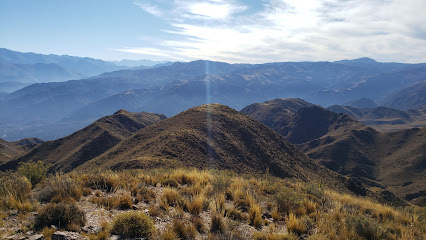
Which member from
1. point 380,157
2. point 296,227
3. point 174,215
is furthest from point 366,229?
point 380,157

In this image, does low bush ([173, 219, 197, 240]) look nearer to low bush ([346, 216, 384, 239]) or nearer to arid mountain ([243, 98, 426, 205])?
low bush ([346, 216, 384, 239])

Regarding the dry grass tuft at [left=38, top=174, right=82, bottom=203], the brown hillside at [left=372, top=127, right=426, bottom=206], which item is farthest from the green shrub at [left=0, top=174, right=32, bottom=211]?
the brown hillside at [left=372, top=127, right=426, bottom=206]

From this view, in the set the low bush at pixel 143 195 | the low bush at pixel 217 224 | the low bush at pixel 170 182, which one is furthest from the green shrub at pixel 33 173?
the low bush at pixel 217 224

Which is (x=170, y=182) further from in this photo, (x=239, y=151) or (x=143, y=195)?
(x=239, y=151)

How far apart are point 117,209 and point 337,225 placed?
754 cm

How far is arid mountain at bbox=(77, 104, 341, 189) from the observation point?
33.7 m

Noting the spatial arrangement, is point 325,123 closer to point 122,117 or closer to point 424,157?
point 424,157

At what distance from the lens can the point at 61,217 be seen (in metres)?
7.09

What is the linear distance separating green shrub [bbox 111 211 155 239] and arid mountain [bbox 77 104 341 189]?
21.3 metres

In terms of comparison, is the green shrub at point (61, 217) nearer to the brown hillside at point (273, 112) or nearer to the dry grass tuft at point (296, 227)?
the dry grass tuft at point (296, 227)

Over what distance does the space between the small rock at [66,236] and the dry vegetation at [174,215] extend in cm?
26

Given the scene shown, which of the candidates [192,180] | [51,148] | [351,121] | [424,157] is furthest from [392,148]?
[51,148]

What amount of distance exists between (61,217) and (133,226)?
89.4 inches

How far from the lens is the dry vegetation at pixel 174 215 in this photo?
6.85m
